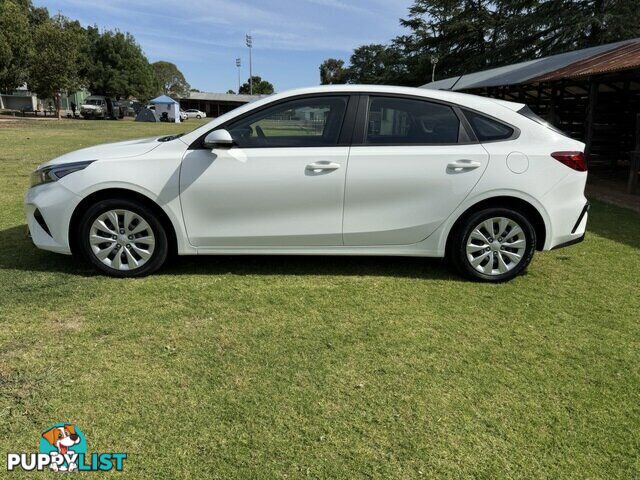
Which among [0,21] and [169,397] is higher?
[0,21]

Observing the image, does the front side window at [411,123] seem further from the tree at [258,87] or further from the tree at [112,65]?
the tree at [258,87]

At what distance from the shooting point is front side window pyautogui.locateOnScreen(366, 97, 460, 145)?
4.30 meters

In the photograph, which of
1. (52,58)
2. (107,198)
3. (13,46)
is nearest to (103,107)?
(52,58)

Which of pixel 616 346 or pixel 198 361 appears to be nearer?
pixel 198 361

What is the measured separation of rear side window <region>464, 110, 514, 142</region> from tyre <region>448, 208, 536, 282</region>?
0.64m

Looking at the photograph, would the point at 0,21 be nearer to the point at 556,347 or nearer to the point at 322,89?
the point at 322,89

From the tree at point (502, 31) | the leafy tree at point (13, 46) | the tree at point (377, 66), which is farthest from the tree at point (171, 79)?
the tree at point (502, 31)

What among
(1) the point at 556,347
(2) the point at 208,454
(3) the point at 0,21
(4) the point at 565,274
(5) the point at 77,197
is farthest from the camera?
(3) the point at 0,21

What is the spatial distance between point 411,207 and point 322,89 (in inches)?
51.0

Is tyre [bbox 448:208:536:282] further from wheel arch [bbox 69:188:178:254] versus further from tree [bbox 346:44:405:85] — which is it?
tree [bbox 346:44:405:85]

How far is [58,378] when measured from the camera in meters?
2.84

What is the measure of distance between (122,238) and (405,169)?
249 centimetres

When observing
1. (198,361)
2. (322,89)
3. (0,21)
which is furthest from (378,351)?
(0,21)

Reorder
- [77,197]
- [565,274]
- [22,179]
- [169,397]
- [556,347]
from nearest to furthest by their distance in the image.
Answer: [169,397] → [556,347] → [77,197] → [565,274] → [22,179]
